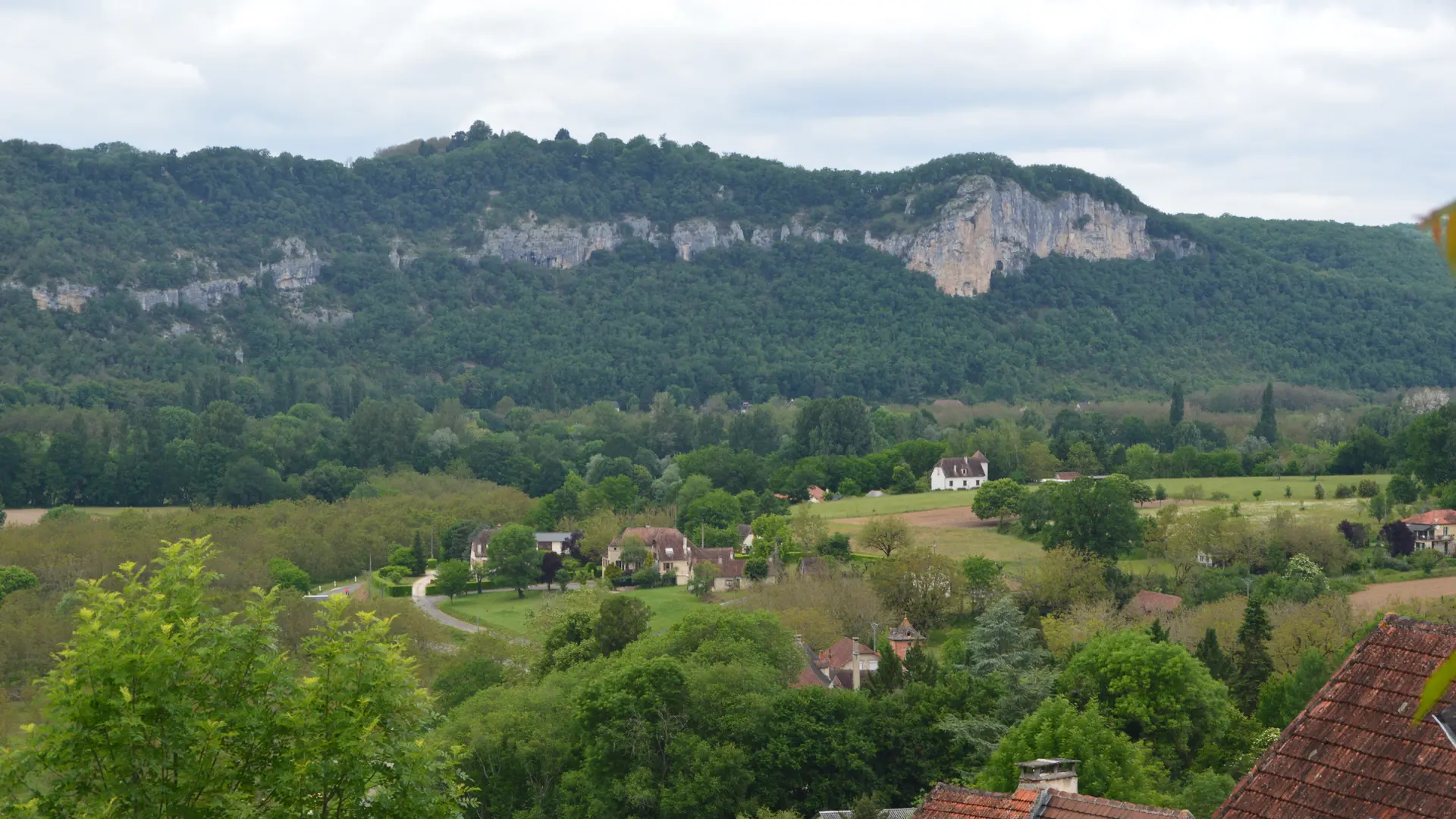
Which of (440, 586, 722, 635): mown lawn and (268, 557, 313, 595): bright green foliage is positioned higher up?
(268, 557, 313, 595): bright green foliage

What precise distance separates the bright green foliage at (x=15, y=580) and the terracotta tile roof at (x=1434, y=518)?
48.6m

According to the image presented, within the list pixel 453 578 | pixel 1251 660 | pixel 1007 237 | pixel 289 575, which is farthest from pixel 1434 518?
pixel 1007 237

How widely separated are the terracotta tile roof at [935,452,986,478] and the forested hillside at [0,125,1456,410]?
71624 mm

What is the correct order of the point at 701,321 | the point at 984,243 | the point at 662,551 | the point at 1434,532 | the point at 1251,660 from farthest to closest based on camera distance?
the point at 984,243 → the point at 701,321 → the point at 662,551 → the point at 1434,532 → the point at 1251,660

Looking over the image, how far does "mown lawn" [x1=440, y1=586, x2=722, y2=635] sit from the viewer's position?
52000 millimetres

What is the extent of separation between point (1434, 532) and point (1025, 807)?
48.7m

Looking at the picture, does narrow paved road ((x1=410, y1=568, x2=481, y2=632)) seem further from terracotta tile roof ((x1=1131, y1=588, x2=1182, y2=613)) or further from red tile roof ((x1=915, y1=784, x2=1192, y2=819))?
red tile roof ((x1=915, y1=784, x2=1192, y2=819))

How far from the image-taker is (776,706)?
96.9 feet

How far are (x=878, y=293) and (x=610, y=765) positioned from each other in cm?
16018

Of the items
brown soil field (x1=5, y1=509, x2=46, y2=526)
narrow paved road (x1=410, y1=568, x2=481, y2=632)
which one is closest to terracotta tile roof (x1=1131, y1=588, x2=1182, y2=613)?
narrow paved road (x1=410, y1=568, x2=481, y2=632)

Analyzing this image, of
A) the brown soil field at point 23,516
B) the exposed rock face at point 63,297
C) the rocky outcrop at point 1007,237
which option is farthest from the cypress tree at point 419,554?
the rocky outcrop at point 1007,237

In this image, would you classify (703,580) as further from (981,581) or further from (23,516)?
(23,516)

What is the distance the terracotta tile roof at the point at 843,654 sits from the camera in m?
40.9

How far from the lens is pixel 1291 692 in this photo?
29781 mm
